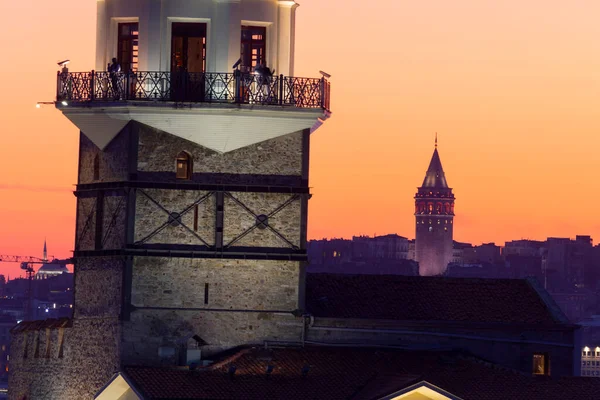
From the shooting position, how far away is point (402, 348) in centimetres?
6950

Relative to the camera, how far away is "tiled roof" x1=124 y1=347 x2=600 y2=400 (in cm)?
6247

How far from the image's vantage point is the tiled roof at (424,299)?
7006 cm

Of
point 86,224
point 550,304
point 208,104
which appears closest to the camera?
point 208,104

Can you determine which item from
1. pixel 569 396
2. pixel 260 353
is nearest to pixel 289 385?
pixel 260 353

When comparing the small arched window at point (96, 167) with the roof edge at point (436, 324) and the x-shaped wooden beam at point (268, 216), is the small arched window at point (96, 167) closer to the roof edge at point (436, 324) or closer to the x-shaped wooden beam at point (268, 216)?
the x-shaped wooden beam at point (268, 216)

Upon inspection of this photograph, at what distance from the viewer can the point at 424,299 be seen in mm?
Result: 71312

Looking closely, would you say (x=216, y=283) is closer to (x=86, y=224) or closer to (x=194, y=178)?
(x=194, y=178)

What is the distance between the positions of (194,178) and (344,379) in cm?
734

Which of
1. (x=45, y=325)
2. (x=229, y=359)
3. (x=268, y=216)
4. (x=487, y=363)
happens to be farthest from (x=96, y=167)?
→ (x=487, y=363)

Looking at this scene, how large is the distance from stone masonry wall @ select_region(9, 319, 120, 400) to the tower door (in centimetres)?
662

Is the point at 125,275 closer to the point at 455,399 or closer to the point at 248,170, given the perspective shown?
the point at 248,170

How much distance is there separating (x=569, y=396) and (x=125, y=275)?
12.4m

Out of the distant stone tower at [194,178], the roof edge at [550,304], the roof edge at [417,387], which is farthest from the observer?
the roof edge at [550,304]

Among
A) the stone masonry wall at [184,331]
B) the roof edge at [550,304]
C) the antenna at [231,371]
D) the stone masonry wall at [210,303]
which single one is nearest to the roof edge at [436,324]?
the roof edge at [550,304]
